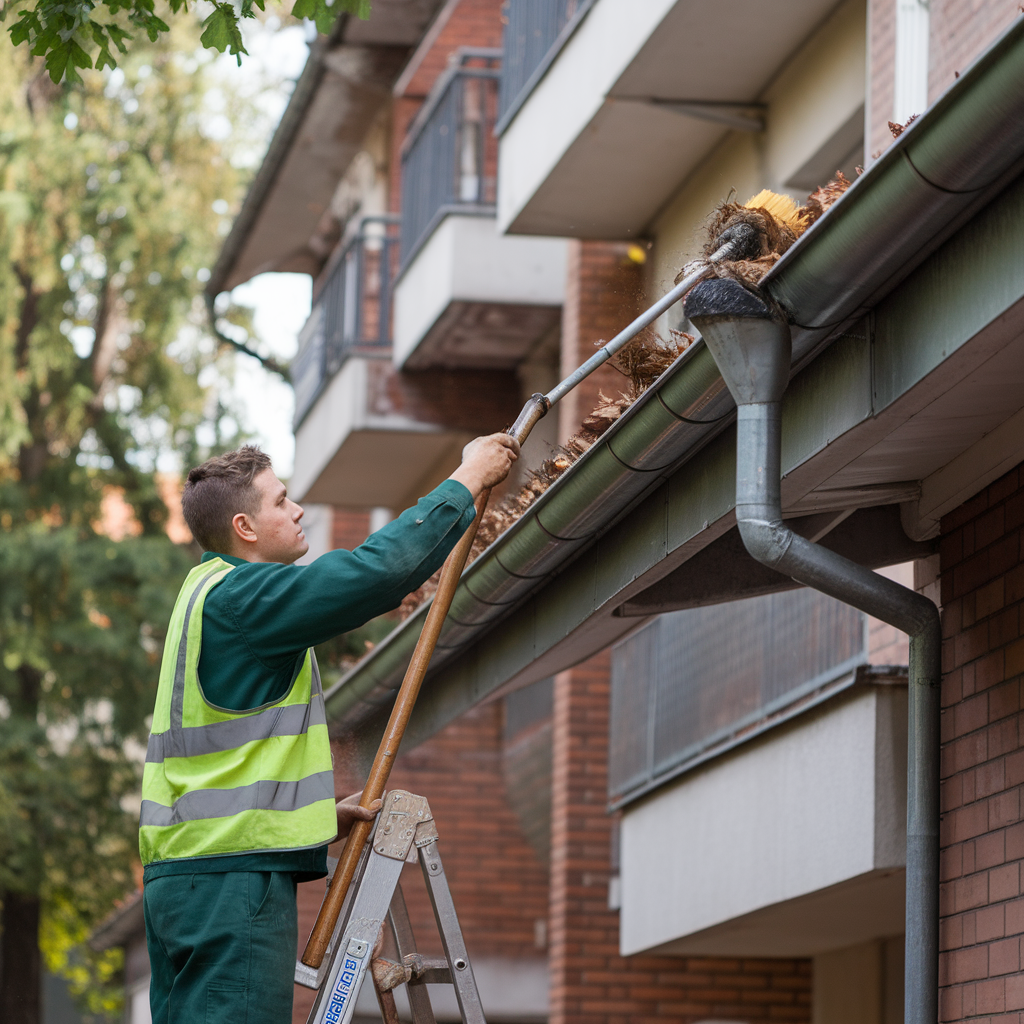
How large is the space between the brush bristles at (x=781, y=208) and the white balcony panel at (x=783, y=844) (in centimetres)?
226

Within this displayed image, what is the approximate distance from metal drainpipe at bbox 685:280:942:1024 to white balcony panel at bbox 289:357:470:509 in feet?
34.7

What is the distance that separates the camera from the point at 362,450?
54.0 feet

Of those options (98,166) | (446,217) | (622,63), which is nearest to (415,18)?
(446,217)

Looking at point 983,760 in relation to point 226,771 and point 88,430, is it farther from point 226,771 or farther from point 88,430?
point 88,430

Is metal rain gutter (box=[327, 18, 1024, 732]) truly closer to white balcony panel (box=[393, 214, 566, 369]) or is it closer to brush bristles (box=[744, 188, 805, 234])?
brush bristles (box=[744, 188, 805, 234])

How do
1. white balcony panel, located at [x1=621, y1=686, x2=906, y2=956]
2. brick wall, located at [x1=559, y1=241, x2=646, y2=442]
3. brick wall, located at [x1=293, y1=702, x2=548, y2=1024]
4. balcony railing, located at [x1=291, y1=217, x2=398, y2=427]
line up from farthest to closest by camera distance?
balcony railing, located at [x1=291, y1=217, x2=398, y2=427] < brick wall, located at [x1=293, y1=702, x2=548, y2=1024] < brick wall, located at [x1=559, y1=241, x2=646, y2=442] < white balcony panel, located at [x1=621, y1=686, x2=906, y2=956]

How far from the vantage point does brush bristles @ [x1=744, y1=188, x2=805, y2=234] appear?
16.5 ft

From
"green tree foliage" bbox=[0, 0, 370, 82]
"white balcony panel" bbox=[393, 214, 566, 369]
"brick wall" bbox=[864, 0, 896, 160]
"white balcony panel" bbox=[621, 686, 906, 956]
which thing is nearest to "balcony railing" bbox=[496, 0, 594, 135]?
"white balcony panel" bbox=[393, 214, 566, 369]

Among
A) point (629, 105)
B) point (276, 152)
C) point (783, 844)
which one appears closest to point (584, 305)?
point (629, 105)

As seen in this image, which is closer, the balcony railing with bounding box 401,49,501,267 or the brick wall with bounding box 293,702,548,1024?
the balcony railing with bounding box 401,49,501,267

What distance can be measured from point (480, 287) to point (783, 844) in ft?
22.0

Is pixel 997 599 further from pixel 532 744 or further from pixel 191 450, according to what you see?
pixel 191 450

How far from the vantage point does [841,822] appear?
23.0 feet

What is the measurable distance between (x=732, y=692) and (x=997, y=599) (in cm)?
369
